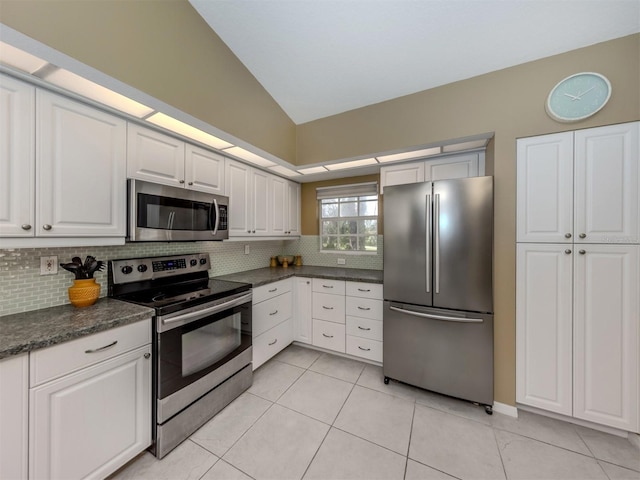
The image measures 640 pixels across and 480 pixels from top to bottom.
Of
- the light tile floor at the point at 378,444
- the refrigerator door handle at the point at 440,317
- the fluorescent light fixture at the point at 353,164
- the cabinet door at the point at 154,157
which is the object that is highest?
the fluorescent light fixture at the point at 353,164

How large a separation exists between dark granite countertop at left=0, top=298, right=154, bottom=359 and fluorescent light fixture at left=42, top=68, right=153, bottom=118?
1.28m

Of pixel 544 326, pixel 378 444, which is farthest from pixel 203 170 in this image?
pixel 544 326

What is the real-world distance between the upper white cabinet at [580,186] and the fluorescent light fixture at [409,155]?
0.66m

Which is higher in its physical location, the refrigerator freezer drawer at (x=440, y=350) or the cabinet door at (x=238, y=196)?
the cabinet door at (x=238, y=196)

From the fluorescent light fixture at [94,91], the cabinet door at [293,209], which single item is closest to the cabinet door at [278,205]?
the cabinet door at [293,209]

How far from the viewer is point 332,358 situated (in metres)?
2.73

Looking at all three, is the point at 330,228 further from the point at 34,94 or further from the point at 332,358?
the point at 34,94

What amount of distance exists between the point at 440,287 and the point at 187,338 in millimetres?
2014

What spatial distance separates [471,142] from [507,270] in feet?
3.77

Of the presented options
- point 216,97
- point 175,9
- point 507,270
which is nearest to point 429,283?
point 507,270

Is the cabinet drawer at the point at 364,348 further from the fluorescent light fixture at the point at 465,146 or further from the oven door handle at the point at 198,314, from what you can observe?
the fluorescent light fixture at the point at 465,146

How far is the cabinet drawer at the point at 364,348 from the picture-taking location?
2.48m

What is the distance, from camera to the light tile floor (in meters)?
1.41

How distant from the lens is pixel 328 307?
8.87 feet
